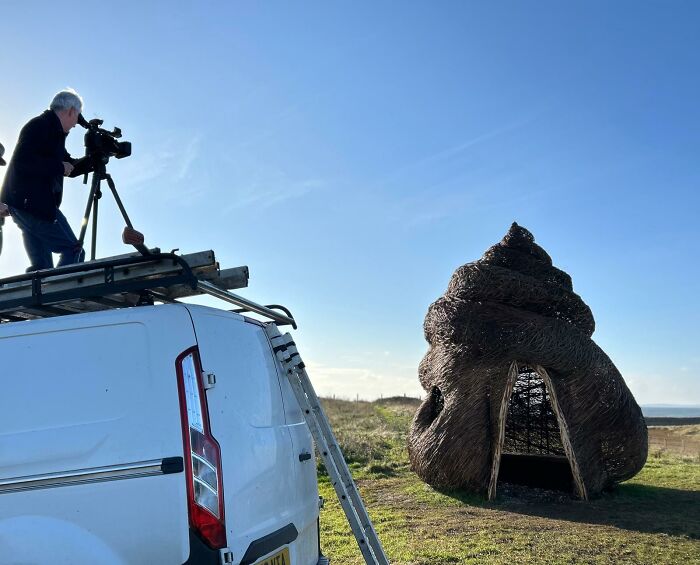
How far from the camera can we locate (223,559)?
300 cm

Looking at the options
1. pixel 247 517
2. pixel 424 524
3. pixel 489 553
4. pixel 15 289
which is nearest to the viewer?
pixel 247 517

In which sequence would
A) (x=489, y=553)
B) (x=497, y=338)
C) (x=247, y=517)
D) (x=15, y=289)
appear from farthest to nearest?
1. (x=497, y=338)
2. (x=489, y=553)
3. (x=15, y=289)
4. (x=247, y=517)

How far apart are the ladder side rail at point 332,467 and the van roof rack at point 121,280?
27.5 inches

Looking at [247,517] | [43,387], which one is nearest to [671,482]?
[247,517]

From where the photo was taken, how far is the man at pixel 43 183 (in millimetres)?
5109

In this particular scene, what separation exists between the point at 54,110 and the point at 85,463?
3.27 meters

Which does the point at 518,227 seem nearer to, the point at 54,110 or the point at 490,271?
the point at 490,271

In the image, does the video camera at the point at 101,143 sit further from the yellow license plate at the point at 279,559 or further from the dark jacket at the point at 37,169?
the yellow license plate at the point at 279,559

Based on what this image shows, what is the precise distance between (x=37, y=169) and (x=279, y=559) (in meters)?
3.54

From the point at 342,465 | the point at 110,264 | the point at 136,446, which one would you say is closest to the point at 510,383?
the point at 342,465

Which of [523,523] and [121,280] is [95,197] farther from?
Result: [523,523]

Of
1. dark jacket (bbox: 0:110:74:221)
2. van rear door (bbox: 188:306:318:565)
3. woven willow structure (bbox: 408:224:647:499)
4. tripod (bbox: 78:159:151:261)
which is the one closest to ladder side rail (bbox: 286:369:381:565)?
van rear door (bbox: 188:306:318:565)

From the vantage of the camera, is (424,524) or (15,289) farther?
(424,524)

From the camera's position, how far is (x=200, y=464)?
9.98 ft
